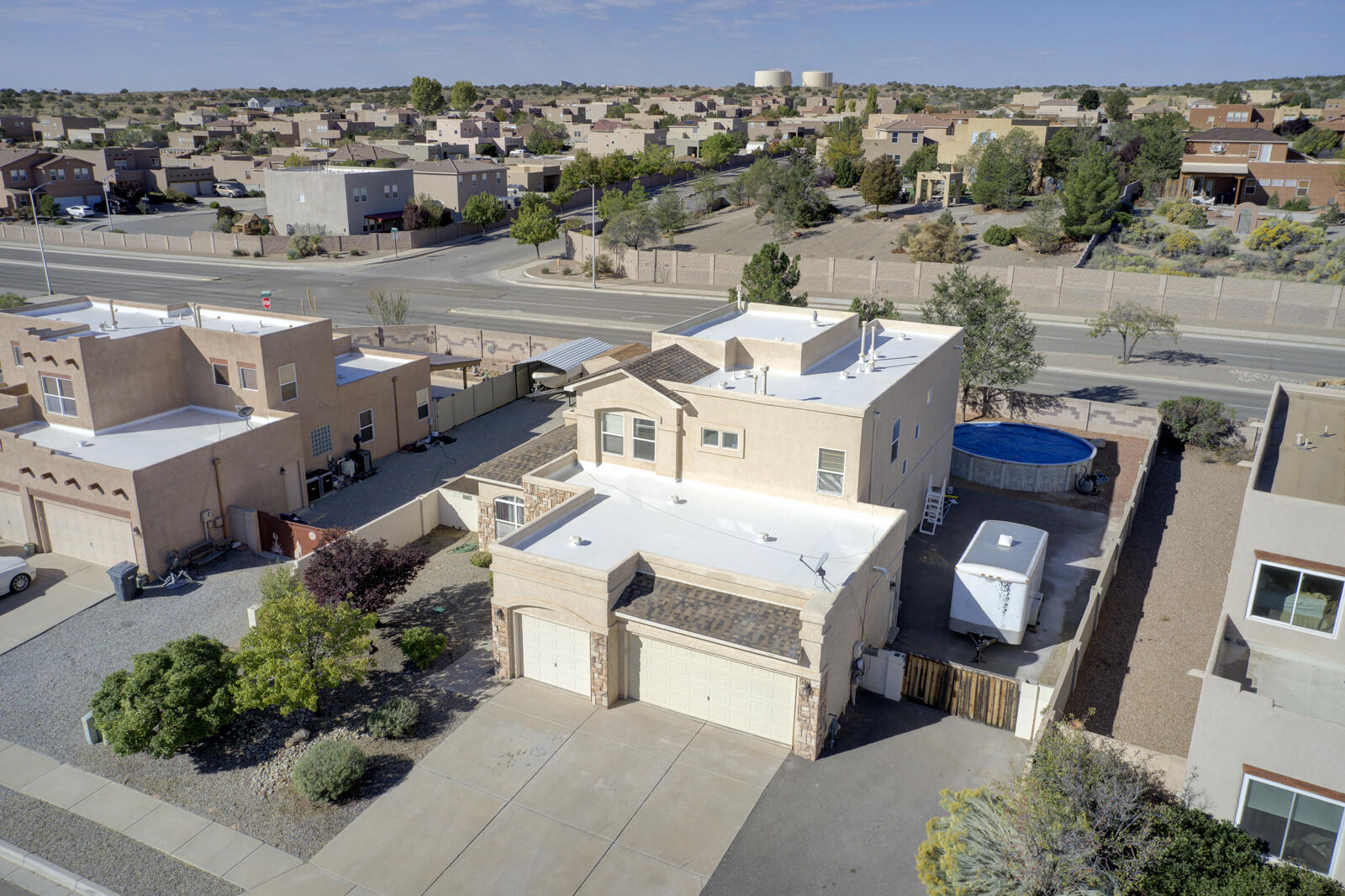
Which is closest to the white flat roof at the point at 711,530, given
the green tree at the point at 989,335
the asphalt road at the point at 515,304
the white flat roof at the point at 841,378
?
the white flat roof at the point at 841,378

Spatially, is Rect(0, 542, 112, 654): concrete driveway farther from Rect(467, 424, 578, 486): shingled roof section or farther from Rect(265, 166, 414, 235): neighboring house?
Rect(265, 166, 414, 235): neighboring house

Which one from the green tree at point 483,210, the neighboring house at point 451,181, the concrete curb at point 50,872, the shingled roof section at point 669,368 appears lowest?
the concrete curb at point 50,872

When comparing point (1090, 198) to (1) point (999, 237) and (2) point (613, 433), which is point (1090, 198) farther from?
(2) point (613, 433)

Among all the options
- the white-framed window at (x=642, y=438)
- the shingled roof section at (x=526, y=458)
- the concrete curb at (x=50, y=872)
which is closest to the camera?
the concrete curb at (x=50, y=872)

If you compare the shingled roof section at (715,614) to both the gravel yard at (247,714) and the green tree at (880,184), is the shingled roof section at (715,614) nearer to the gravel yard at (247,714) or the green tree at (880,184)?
the gravel yard at (247,714)

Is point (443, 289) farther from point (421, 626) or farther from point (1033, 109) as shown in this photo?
point (1033, 109)

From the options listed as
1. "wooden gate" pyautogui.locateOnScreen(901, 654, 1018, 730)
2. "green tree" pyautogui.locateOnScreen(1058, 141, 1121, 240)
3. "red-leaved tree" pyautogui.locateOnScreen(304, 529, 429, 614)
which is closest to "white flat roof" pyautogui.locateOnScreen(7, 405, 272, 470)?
"red-leaved tree" pyautogui.locateOnScreen(304, 529, 429, 614)

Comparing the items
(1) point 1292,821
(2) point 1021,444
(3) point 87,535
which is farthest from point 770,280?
(1) point 1292,821
